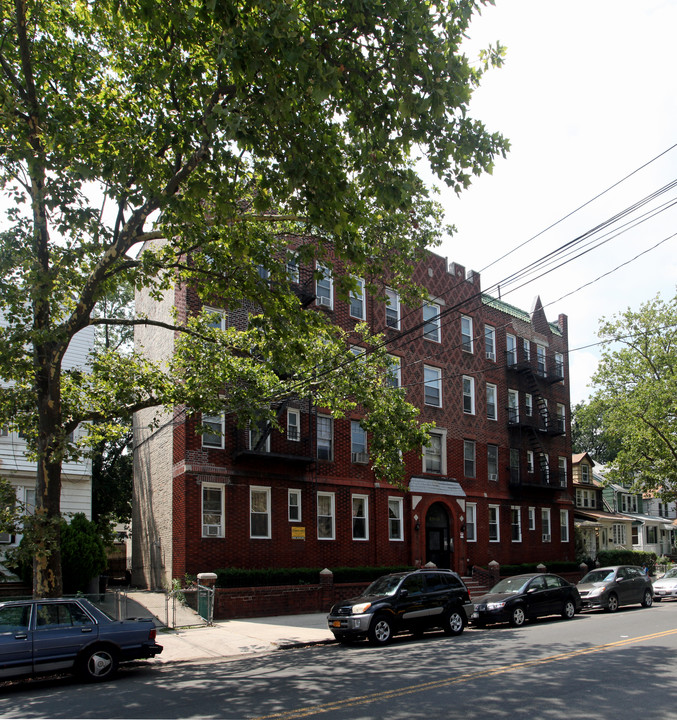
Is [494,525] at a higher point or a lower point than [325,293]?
lower

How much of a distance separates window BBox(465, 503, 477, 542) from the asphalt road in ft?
56.7

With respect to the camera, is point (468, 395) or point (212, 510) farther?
point (468, 395)

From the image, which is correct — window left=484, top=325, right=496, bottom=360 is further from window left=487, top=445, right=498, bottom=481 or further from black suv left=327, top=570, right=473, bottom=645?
black suv left=327, top=570, right=473, bottom=645

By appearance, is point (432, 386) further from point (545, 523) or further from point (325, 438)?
point (545, 523)

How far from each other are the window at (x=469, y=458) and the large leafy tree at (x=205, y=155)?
58.5 ft

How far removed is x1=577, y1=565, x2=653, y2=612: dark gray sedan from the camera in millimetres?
21766

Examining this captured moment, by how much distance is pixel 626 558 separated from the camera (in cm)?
4266

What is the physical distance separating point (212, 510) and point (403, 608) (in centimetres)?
918

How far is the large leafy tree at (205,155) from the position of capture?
10141 mm

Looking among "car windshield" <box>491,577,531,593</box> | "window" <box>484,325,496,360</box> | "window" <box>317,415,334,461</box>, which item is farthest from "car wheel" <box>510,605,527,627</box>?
"window" <box>484,325,496,360</box>

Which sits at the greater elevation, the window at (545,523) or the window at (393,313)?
the window at (393,313)

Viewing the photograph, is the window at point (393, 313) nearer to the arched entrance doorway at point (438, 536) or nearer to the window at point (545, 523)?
the arched entrance doorway at point (438, 536)

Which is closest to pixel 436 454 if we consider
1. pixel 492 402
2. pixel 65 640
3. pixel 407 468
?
pixel 407 468

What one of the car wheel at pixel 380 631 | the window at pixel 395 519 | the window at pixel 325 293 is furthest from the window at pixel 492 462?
the car wheel at pixel 380 631
